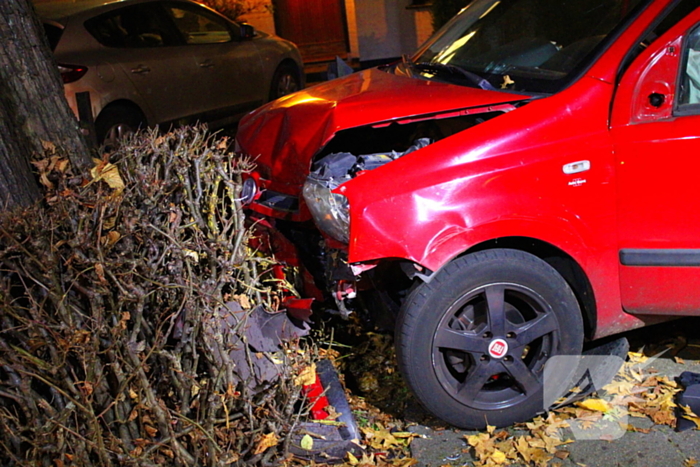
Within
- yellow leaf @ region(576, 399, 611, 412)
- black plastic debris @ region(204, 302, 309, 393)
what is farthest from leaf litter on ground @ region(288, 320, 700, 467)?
black plastic debris @ region(204, 302, 309, 393)

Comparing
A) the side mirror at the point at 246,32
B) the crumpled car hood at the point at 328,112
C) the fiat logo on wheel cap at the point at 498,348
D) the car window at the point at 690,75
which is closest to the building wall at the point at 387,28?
the side mirror at the point at 246,32

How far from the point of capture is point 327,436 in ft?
10.7

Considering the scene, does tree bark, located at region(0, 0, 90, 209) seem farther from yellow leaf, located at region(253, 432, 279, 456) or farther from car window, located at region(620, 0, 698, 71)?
car window, located at region(620, 0, 698, 71)

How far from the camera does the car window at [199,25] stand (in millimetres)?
8656

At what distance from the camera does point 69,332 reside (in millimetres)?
2590

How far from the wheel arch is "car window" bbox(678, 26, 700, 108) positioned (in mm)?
827

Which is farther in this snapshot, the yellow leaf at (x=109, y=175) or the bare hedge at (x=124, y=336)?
the yellow leaf at (x=109, y=175)

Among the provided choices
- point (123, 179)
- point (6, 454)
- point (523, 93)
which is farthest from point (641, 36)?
point (6, 454)

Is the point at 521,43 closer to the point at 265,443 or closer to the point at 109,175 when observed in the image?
the point at 109,175

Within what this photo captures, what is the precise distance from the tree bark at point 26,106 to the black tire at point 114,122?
3.67 m

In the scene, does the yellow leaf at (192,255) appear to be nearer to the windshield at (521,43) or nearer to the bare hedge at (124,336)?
the bare hedge at (124,336)

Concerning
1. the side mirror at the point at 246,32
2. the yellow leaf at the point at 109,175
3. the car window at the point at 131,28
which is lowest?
the yellow leaf at the point at 109,175

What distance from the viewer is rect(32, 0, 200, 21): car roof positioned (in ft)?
24.6

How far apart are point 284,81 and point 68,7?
321cm
